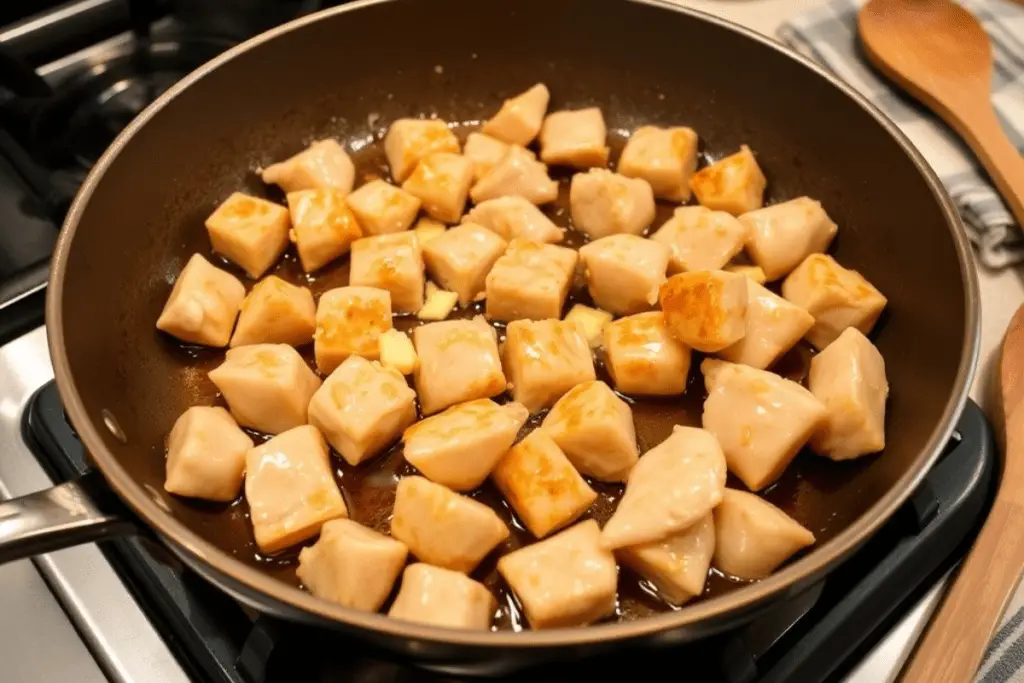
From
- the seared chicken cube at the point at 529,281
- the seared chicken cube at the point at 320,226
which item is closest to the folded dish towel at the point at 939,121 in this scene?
the seared chicken cube at the point at 529,281

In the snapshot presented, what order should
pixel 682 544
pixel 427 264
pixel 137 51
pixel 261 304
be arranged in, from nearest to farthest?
pixel 682 544 → pixel 261 304 → pixel 427 264 → pixel 137 51

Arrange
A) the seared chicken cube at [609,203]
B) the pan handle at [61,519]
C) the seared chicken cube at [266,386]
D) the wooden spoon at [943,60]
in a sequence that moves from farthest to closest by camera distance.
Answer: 1. the wooden spoon at [943,60]
2. the seared chicken cube at [609,203]
3. the seared chicken cube at [266,386]
4. the pan handle at [61,519]

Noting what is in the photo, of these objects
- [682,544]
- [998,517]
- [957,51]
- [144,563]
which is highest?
[957,51]

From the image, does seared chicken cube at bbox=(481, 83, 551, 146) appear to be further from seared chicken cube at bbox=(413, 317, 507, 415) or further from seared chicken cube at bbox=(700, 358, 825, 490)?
seared chicken cube at bbox=(700, 358, 825, 490)

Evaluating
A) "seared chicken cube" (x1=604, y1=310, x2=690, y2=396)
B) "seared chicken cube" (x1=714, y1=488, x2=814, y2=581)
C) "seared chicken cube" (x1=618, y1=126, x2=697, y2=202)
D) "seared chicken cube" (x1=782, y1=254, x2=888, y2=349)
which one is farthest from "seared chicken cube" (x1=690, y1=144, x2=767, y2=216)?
"seared chicken cube" (x1=714, y1=488, x2=814, y2=581)

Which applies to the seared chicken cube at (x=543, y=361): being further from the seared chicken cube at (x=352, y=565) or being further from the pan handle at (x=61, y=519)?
the pan handle at (x=61, y=519)

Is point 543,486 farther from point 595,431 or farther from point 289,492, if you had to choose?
point 289,492

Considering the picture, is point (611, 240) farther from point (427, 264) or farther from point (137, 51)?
point (137, 51)

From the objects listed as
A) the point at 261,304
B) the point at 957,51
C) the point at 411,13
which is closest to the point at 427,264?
the point at 261,304
